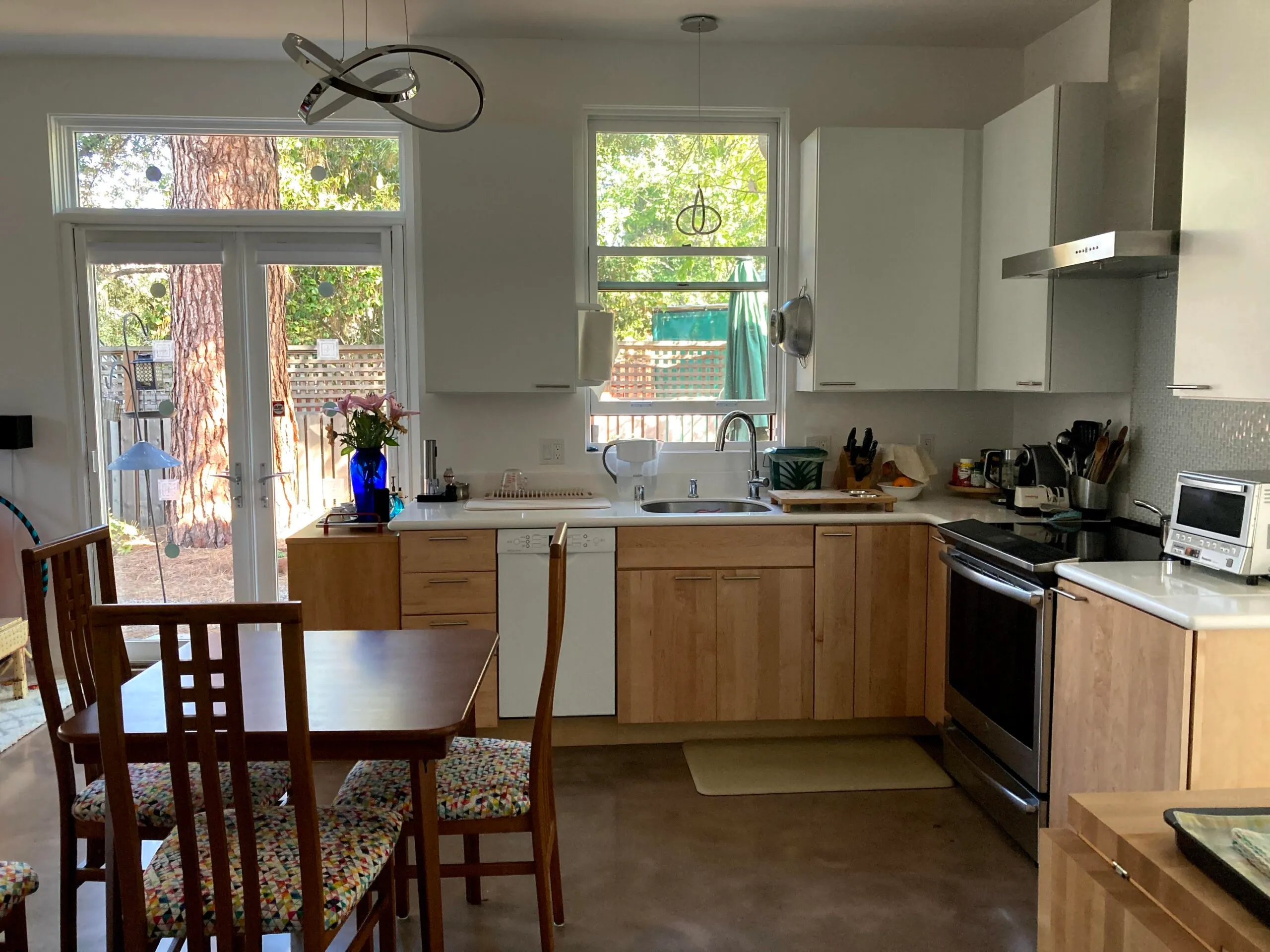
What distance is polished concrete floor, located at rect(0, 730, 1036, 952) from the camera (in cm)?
249

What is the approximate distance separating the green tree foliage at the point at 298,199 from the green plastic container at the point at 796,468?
1780mm

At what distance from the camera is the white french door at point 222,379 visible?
4238 mm

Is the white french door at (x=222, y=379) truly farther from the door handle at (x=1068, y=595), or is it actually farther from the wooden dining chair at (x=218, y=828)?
the door handle at (x=1068, y=595)

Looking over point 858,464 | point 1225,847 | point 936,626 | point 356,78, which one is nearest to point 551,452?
point 858,464

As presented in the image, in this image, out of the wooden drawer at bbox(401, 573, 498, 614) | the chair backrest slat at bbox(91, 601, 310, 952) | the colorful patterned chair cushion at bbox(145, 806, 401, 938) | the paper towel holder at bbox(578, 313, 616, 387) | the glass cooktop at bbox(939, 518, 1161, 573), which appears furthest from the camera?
the paper towel holder at bbox(578, 313, 616, 387)

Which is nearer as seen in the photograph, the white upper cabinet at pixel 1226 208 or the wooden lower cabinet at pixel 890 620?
the white upper cabinet at pixel 1226 208

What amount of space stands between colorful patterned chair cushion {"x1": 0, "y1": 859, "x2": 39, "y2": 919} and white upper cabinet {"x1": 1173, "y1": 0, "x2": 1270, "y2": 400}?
2843 millimetres

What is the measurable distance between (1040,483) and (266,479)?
10.5 feet

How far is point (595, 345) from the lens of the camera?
3.96 metres

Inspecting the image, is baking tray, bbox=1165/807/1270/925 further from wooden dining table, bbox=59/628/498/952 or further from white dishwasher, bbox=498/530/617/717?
white dishwasher, bbox=498/530/617/717

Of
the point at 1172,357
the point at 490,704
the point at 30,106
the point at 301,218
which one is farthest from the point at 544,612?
the point at 30,106

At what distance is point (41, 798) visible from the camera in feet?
10.6

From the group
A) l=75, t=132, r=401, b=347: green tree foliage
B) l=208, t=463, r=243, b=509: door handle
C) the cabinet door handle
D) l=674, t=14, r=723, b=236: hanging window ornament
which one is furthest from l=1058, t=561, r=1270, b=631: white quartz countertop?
l=208, t=463, r=243, b=509: door handle

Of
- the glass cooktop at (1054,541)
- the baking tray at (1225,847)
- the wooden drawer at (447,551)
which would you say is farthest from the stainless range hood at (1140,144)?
the wooden drawer at (447,551)
